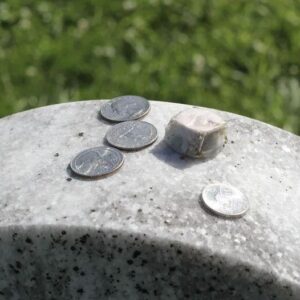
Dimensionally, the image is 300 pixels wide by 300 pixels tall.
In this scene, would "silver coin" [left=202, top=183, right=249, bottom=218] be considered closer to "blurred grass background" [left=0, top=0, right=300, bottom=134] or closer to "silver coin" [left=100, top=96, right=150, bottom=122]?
"silver coin" [left=100, top=96, right=150, bottom=122]

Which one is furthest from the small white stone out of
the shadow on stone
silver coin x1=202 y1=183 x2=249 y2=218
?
the shadow on stone

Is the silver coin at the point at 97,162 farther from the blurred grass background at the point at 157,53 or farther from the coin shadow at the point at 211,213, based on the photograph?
the blurred grass background at the point at 157,53

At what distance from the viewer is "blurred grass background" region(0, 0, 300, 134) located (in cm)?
330

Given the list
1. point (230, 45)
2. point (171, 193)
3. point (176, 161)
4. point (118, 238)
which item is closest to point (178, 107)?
point (176, 161)

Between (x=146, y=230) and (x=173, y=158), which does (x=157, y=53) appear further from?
(x=146, y=230)

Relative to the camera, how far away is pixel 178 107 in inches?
82.9

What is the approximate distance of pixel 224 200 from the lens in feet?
5.54

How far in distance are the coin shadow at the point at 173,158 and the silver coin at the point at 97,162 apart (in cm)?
10

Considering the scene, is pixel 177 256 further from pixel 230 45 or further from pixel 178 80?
pixel 230 45

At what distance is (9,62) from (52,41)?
277 millimetres

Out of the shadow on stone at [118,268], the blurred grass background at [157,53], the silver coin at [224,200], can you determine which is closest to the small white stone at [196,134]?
the silver coin at [224,200]

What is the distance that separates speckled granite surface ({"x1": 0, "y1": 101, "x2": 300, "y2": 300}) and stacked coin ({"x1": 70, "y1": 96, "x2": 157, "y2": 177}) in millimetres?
27

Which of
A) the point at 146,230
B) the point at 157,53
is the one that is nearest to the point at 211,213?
the point at 146,230

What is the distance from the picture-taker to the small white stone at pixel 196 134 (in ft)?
5.80
